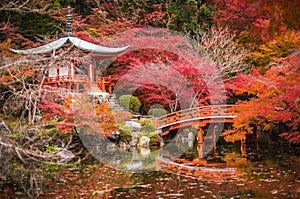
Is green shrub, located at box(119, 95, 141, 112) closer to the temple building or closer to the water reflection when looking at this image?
the temple building

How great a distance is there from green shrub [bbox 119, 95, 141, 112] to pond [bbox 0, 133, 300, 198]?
510 cm

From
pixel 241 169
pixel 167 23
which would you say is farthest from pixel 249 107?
pixel 167 23

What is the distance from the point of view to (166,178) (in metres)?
10.6

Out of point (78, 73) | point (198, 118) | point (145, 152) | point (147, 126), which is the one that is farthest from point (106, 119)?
point (78, 73)

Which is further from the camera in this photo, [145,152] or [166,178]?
[145,152]

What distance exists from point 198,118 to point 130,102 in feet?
11.3

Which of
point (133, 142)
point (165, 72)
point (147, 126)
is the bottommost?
point (133, 142)

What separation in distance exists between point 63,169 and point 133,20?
41.9 ft

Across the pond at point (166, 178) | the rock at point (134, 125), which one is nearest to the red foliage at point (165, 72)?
the rock at point (134, 125)

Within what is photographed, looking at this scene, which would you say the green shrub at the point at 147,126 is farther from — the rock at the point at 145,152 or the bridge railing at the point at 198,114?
the rock at the point at 145,152

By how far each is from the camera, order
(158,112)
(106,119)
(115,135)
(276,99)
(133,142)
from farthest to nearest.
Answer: (158,112) → (133,142) → (115,135) → (106,119) → (276,99)

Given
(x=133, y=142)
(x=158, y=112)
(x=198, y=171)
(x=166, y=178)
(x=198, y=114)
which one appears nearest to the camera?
(x=166, y=178)

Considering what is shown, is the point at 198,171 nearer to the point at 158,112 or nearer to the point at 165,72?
the point at 165,72

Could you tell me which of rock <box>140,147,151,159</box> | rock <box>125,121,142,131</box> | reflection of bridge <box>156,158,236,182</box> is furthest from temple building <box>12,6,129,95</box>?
reflection of bridge <box>156,158,236,182</box>
